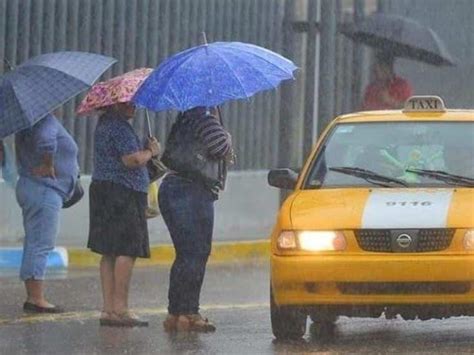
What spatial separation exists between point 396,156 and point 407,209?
39.8 inches

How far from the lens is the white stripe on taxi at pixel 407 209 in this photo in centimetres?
1050

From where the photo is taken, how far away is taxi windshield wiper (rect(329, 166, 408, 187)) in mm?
11297

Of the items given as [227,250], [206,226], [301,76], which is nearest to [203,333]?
[206,226]

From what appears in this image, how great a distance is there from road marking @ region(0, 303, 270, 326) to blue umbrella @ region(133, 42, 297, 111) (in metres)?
1.85

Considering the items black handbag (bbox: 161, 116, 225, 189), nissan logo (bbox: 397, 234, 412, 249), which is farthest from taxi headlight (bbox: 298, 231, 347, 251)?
black handbag (bbox: 161, 116, 225, 189)

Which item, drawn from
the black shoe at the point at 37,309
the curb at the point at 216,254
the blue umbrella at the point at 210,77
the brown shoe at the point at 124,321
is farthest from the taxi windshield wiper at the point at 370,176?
the curb at the point at 216,254

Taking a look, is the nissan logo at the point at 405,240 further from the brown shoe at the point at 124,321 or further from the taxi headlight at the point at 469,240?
the brown shoe at the point at 124,321

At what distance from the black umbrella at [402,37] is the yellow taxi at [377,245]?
8559 mm

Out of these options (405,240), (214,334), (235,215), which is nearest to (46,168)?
(214,334)

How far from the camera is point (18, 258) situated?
1633cm

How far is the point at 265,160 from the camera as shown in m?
20.6

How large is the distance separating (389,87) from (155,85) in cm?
771

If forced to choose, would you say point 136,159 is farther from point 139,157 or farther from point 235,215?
point 235,215

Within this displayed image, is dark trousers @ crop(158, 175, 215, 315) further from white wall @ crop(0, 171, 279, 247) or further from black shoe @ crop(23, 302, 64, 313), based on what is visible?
white wall @ crop(0, 171, 279, 247)
